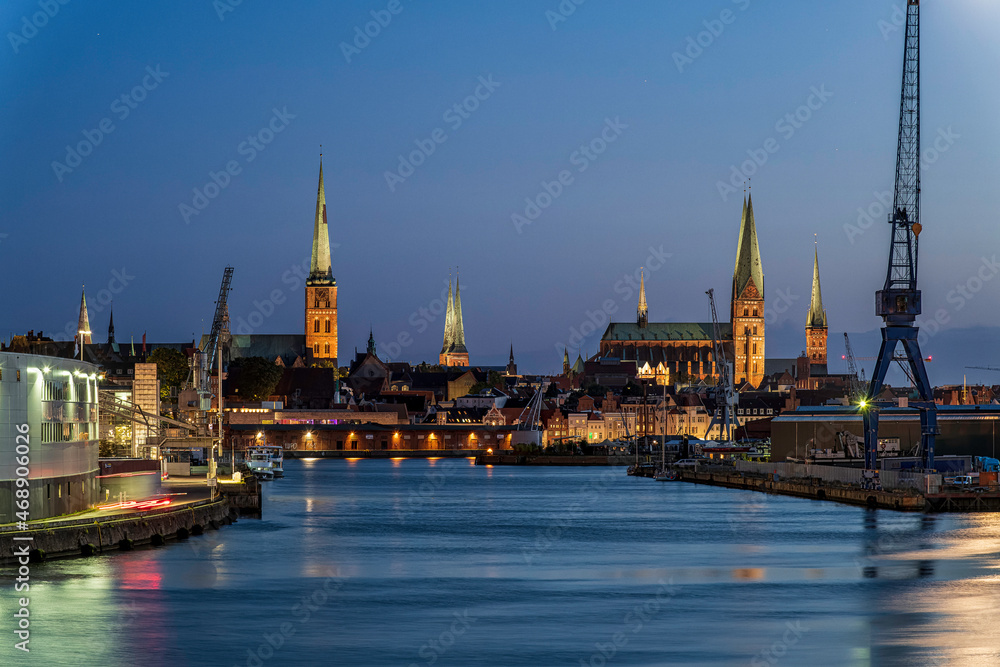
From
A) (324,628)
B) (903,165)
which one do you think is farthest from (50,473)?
(903,165)

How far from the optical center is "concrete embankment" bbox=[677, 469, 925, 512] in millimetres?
64938

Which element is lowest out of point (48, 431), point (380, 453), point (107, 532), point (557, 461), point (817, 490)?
point (557, 461)

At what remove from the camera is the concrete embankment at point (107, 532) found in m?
38.3

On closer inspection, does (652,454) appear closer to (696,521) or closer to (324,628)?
(696,521)

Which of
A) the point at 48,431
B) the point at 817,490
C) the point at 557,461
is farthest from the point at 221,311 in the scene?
the point at 48,431

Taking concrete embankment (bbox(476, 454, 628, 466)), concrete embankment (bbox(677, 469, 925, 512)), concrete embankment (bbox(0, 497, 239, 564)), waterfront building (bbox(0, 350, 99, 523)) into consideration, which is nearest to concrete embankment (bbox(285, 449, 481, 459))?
concrete embankment (bbox(476, 454, 628, 466))

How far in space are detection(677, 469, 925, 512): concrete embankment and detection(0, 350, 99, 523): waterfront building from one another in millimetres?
35723

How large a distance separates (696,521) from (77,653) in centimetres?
→ 4078

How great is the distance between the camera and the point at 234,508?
61.2 metres

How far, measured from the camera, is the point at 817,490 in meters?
77.0

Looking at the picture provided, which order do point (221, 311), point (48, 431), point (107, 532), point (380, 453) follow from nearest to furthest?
point (107, 532), point (48, 431), point (221, 311), point (380, 453)

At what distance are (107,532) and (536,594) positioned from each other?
12945 mm

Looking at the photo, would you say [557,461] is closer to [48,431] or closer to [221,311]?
[221,311]

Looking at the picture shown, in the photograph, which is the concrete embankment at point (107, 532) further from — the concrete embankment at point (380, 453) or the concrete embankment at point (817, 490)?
the concrete embankment at point (380, 453)
